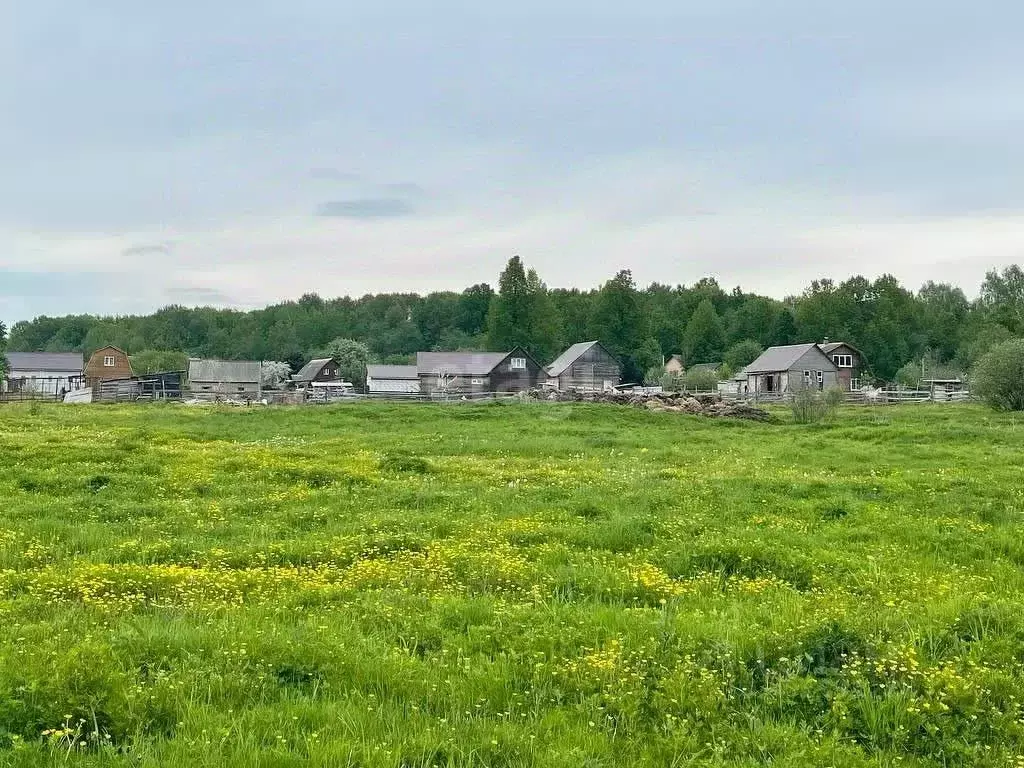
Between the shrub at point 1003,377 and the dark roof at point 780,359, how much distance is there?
38.1 metres

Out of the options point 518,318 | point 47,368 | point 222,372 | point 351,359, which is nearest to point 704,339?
point 518,318

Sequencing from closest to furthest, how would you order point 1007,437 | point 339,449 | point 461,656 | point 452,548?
point 461,656
point 452,548
point 339,449
point 1007,437

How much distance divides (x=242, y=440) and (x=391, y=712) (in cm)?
2658

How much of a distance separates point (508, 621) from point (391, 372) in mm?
108471

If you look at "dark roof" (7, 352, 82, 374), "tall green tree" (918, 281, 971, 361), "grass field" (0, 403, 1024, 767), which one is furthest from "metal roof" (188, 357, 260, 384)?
"tall green tree" (918, 281, 971, 361)

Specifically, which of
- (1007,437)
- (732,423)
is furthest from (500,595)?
(732,423)

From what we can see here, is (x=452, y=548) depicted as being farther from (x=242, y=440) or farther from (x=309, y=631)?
(x=242, y=440)

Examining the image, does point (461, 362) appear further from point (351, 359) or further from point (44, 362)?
point (44, 362)

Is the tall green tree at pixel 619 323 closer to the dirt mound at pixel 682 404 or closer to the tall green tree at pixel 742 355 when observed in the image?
the tall green tree at pixel 742 355

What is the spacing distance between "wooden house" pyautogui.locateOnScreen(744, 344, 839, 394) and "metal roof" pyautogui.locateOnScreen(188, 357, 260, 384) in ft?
205

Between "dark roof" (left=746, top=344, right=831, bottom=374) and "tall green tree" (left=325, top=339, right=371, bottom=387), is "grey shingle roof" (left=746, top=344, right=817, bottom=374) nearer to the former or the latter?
"dark roof" (left=746, top=344, right=831, bottom=374)

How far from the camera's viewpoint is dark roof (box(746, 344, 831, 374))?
291 feet

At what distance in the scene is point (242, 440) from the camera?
30.6 metres

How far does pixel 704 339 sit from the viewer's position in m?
143
